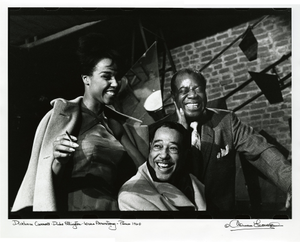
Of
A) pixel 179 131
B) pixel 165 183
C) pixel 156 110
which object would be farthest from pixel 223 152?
pixel 156 110

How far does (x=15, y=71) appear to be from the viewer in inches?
224

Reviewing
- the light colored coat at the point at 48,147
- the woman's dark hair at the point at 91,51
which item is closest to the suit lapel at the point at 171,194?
the light colored coat at the point at 48,147

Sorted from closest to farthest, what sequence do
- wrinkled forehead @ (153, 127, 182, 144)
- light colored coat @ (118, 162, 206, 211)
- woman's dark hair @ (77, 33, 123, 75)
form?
1. light colored coat @ (118, 162, 206, 211)
2. wrinkled forehead @ (153, 127, 182, 144)
3. woman's dark hair @ (77, 33, 123, 75)

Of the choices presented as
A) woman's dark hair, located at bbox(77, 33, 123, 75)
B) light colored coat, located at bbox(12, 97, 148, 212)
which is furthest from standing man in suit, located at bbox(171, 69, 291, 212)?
woman's dark hair, located at bbox(77, 33, 123, 75)

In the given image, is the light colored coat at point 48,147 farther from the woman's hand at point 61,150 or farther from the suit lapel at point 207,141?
the suit lapel at point 207,141

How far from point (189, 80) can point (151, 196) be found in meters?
1.81

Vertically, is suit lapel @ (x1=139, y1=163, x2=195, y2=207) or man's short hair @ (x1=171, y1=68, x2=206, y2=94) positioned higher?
man's short hair @ (x1=171, y1=68, x2=206, y2=94)

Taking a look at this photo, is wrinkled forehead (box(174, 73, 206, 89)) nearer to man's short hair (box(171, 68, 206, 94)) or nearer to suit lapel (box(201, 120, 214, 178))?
man's short hair (box(171, 68, 206, 94))

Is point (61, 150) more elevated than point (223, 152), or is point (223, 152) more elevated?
point (61, 150)

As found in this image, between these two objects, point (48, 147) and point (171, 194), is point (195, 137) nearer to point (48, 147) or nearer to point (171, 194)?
point (171, 194)

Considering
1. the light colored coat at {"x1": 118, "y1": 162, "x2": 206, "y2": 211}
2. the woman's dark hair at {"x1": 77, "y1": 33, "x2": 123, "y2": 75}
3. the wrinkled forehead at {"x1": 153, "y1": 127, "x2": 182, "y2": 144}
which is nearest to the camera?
the light colored coat at {"x1": 118, "y1": 162, "x2": 206, "y2": 211}

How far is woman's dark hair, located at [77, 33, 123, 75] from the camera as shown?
5.67m

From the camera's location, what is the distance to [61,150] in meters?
5.52
